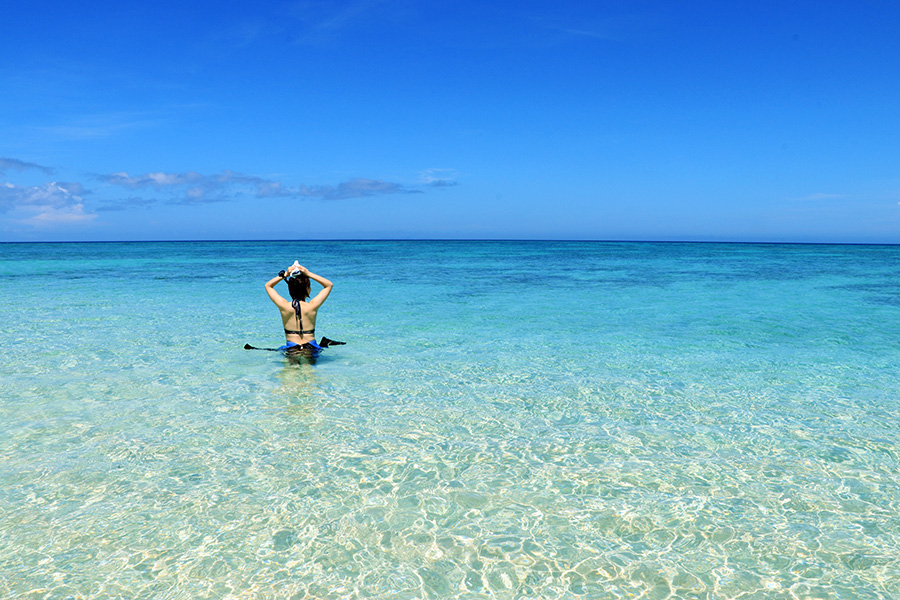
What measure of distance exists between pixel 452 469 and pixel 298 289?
16.3 feet

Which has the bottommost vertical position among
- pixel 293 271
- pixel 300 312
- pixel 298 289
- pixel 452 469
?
pixel 452 469

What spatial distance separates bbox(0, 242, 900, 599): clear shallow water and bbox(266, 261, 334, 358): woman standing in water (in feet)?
1.41

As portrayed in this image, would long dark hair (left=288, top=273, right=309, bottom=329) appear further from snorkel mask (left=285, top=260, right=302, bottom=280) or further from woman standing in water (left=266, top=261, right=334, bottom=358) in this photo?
snorkel mask (left=285, top=260, right=302, bottom=280)

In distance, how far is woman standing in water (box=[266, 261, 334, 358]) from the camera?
31.7 feet

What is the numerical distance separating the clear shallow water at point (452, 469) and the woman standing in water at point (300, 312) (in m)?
0.43

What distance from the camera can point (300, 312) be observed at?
9.85 m

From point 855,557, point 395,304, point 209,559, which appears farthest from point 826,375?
point 395,304

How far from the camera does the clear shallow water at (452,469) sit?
4172 millimetres

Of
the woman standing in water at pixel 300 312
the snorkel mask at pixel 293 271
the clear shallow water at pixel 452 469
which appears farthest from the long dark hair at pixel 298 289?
the clear shallow water at pixel 452 469

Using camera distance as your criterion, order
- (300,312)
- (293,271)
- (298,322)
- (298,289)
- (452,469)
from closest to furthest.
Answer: (452,469), (293,271), (298,289), (300,312), (298,322)

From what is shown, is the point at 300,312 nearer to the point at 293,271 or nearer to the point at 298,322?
the point at 298,322

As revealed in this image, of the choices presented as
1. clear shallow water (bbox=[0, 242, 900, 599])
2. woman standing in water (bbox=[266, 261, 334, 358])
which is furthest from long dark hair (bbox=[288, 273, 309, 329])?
clear shallow water (bbox=[0, 242, 900, 599])

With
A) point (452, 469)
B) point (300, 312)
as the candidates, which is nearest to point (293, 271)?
point (300, 312)

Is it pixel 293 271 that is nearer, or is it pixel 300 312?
pixel 293 271
